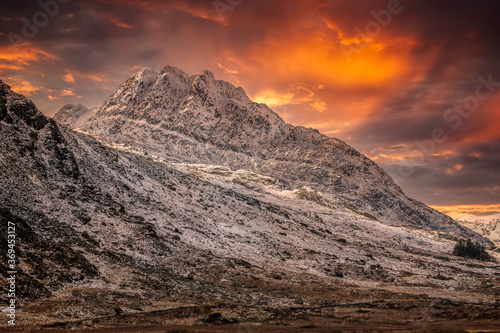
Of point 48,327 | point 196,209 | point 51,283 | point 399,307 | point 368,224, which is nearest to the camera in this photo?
point 48,327

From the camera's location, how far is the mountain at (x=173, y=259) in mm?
35875

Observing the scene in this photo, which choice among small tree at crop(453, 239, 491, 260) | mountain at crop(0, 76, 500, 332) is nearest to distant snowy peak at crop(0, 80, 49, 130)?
mountain at crop(0, 76, 500, 332)

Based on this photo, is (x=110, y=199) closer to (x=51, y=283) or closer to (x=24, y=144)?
(x=24, y=144)

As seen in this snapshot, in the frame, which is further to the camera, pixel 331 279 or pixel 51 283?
pixel 331 279

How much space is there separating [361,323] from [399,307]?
40.1ft

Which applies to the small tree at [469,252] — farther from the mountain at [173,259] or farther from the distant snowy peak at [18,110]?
the distant snowy peak at [18,110]

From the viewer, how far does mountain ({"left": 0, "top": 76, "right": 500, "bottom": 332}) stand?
1412 inches

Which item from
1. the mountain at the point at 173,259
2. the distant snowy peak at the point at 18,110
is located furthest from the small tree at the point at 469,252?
the distant snowy peak at the point at 18,110

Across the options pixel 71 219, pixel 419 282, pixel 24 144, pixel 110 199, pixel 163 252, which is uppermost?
pixel 24 144

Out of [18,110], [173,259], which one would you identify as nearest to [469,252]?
[173,259]

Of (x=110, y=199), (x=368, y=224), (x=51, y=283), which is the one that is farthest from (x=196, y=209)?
(x=368, y=224)

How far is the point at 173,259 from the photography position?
62188mm

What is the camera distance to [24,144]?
66.4m

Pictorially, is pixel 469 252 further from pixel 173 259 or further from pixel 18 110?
pixel 18 110
